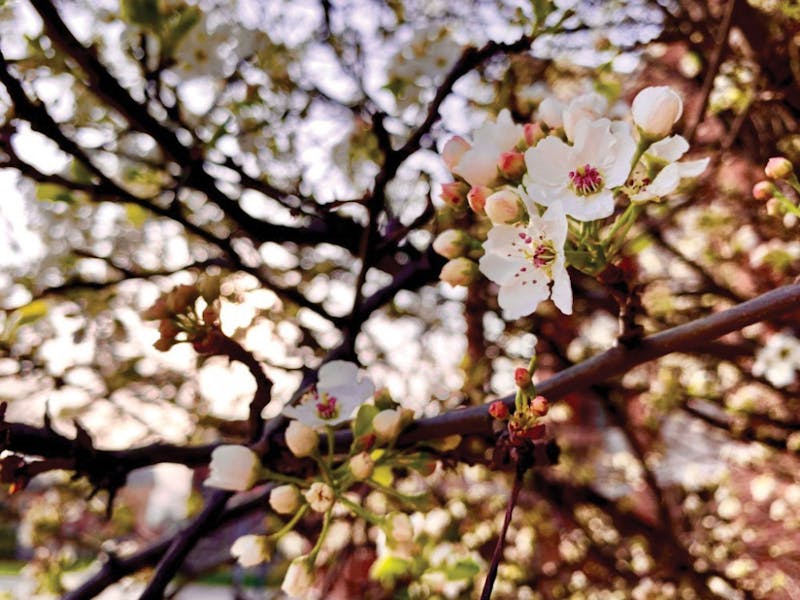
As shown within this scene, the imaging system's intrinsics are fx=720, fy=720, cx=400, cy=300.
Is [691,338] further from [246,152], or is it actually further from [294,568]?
[246,152]

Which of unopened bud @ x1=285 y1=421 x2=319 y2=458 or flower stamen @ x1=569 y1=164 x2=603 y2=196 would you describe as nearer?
flower stamen @ x1=569 y1=164 x2=603 y2=196

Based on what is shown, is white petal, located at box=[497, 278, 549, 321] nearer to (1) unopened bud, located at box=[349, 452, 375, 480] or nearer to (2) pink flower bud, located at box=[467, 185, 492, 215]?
(2) pink flower bud, located at box=[467, 185, 492, 215]

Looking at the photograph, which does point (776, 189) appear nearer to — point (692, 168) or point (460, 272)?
point (692, 168)

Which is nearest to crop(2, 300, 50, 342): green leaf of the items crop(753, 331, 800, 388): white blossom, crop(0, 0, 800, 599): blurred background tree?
crop(0, 0, 800, 599): blurred background tree

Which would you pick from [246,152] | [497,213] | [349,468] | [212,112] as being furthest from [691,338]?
[212,112]

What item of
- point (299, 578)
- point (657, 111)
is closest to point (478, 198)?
point (657, 111)

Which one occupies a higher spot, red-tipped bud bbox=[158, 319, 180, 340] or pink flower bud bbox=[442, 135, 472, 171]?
pink flower bud bbox=[442, 135, 472, 171]

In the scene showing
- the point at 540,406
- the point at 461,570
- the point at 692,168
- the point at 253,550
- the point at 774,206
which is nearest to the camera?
the point at 540,406
